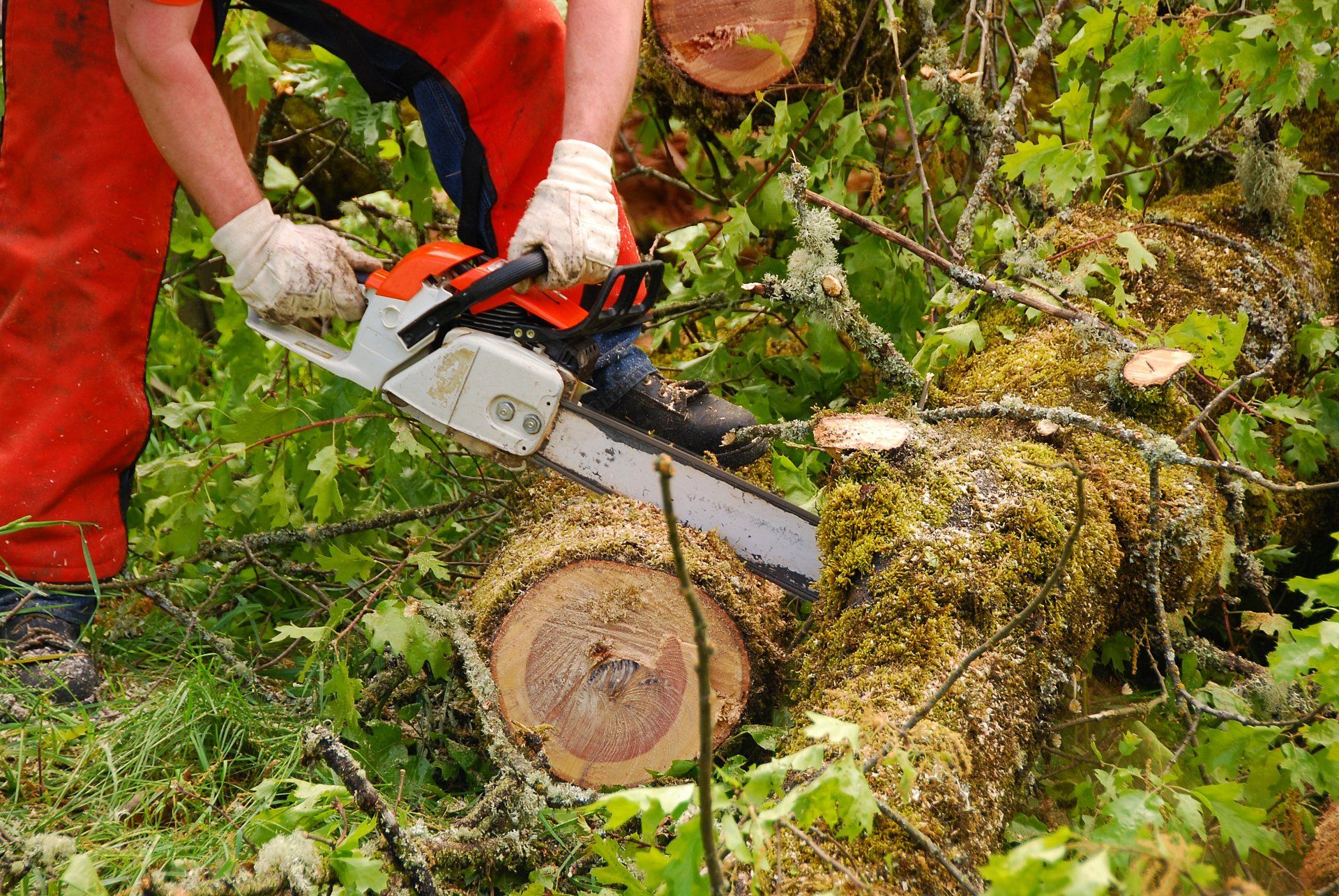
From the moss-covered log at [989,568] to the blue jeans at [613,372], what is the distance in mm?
675

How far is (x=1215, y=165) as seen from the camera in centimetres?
290

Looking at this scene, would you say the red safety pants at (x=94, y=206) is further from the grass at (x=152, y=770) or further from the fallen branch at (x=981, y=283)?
the fallen branch at (x=981, y=283)

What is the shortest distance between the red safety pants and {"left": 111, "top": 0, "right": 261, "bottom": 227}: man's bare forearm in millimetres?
313

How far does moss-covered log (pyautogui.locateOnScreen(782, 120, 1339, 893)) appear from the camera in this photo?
1.37m

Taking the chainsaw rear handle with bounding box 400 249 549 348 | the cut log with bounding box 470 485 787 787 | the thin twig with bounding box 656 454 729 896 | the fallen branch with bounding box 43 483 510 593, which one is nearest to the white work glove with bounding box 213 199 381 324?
the chainsaw rear handle with bounding box 400 249 549 348

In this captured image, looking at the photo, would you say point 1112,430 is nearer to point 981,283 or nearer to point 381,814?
point 981,283

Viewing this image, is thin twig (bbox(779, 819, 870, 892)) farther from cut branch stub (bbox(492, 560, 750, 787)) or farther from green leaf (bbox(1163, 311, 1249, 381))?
green leaf (bbox(1163, 311, 1249, 381))

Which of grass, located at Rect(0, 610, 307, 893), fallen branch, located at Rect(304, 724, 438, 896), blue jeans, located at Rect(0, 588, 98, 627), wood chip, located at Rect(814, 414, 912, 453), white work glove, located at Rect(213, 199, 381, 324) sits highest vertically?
wood chip, located at Rect(814, 414, 912, 453)

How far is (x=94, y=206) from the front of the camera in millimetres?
2203

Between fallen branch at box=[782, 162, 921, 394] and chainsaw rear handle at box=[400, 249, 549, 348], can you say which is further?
fallen branch at box=[782, 162, 921, 394]

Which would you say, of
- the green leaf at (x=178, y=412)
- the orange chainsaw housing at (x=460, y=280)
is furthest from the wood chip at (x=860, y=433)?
the green leaf at (x=178, y=412)

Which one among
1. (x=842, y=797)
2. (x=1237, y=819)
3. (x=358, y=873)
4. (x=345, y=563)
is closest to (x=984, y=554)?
(x=1237, y=819)

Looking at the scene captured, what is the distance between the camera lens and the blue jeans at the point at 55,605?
216 cm

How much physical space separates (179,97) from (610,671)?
1.45 metres
